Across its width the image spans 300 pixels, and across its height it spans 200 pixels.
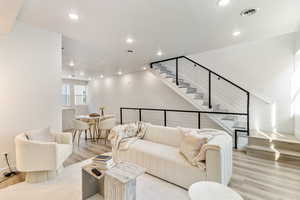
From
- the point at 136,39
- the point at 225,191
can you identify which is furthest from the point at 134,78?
the point at 225,191

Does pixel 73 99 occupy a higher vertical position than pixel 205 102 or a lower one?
higher

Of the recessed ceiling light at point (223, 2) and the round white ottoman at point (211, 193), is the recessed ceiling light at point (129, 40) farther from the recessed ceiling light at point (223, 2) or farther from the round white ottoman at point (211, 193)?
the round white ottoman at point (211, 193)

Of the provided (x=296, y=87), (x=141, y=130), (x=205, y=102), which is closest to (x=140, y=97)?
(x=205, y=102)

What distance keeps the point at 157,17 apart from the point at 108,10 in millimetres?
890

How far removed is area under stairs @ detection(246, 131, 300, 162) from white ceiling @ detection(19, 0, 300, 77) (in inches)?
101

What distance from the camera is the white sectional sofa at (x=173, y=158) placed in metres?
A: 1.85

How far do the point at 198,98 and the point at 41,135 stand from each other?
15.1 ft

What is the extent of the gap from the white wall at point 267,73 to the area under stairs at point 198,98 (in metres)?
0.77

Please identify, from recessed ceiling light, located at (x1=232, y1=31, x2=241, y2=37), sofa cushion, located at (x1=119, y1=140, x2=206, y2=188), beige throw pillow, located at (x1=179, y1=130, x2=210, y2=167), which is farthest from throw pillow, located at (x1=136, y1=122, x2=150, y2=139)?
recessed ceiling light, located at (x1=232, y1=31, x2=241, y2=37)

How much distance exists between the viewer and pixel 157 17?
2.64m

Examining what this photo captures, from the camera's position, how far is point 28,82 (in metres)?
2.77

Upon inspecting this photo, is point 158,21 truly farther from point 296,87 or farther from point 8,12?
point 296,87

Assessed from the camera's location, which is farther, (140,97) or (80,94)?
(80,94)

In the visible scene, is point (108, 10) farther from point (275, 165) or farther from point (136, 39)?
point (275, 165)
